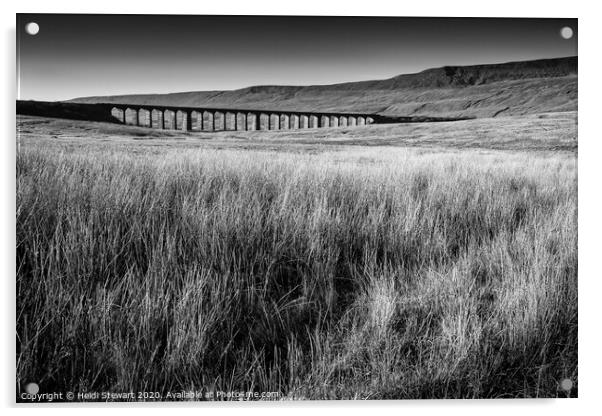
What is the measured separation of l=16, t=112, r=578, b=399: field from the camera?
1939mm

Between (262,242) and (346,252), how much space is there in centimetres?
47

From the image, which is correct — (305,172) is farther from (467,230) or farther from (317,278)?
(317,278)

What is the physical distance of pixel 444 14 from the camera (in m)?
2.93

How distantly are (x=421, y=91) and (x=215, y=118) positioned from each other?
5.20 ft

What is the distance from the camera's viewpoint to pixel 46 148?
2900mm

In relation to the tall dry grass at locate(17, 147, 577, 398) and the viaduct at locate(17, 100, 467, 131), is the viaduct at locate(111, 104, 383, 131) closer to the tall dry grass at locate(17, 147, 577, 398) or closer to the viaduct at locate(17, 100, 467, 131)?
the viaduct at locate(17, 100, 467, 131)

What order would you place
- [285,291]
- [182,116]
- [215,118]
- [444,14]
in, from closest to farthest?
[285,291]
[444,14]
[182,116]
[215,118]

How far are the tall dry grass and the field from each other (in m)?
0.01

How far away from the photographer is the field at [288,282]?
1.94 m

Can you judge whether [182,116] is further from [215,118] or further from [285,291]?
[285,291]

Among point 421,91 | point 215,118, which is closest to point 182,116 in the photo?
point 215,118

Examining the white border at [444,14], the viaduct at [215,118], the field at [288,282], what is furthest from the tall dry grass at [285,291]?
the viaduct at [215,118]

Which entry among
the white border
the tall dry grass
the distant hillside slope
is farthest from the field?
the distant hillside slope

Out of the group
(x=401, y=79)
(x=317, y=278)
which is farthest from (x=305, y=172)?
(x=317, y=278)
